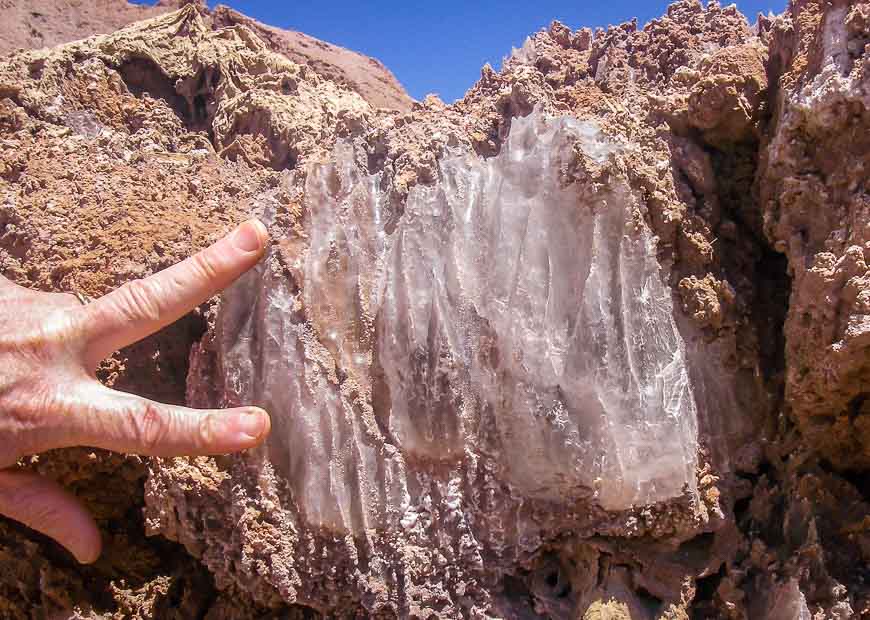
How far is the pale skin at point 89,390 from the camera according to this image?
134 cm

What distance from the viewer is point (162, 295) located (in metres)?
1.42

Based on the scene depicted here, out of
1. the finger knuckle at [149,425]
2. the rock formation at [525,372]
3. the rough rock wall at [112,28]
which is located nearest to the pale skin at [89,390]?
the finger knuckle at [149,425]

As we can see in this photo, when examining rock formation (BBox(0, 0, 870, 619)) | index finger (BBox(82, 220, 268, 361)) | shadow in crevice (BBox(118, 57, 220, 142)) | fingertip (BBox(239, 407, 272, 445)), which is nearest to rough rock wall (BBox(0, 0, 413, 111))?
shadow in crevice (BBox(118, 57, 220, 142))

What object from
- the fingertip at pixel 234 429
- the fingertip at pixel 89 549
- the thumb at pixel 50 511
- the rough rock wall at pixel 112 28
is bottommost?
the fingertip at pixel 89 549

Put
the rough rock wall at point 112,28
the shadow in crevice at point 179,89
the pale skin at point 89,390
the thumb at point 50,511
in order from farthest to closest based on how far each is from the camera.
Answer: the rough rock wall at point 112,28
the shadow in crevice at point 179,89
the thumb at point 50,511
the pale skin at point 89,390

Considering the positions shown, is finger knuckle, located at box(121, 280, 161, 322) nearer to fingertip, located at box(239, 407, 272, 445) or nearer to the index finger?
the index finger

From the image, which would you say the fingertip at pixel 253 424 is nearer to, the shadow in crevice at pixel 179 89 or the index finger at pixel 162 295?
the index finger at pixel 162 295

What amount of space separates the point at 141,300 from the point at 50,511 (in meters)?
0.52

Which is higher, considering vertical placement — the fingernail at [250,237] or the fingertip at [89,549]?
the fingernail at [250,237]

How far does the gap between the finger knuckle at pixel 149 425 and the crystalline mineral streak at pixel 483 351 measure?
0.24 meters

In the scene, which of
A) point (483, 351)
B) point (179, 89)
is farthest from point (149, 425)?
point (179, 89)

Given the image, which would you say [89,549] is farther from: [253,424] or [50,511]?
[253,424]

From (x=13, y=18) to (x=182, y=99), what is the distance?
2.55 m

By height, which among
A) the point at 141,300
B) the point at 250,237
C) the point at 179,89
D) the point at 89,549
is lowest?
the point at 89,549
